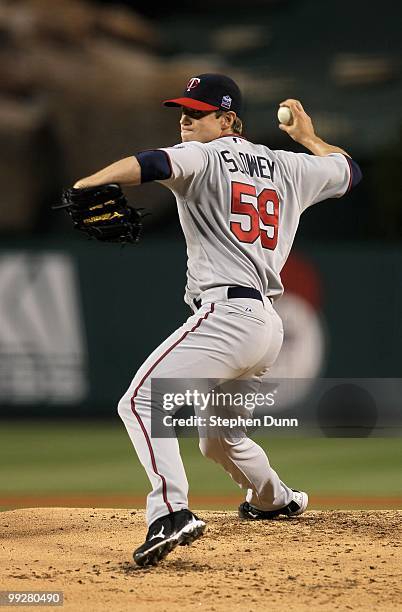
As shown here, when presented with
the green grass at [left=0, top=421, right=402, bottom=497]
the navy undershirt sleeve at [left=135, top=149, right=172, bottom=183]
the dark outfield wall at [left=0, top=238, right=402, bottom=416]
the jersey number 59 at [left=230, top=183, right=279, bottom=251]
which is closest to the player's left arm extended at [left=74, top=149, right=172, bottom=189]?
the navy undershirt sleeve at [left=135, top=149, right=172, bottom=183]

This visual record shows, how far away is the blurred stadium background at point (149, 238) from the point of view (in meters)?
8.12

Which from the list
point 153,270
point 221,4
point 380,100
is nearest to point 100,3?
point 221,4

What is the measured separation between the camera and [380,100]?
1383 centimetres

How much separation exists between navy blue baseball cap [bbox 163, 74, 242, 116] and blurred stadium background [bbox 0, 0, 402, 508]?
259 centimetres

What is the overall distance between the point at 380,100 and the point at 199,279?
1013cm

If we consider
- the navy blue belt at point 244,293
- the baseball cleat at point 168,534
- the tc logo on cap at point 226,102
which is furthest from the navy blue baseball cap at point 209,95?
the baseball cleat at point 168,534

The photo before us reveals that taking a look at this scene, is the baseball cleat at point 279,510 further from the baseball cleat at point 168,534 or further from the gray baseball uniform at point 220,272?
the baseball cleat at point 168,534

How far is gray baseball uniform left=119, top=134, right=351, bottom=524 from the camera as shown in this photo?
4.04 m

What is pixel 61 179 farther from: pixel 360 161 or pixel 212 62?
pixel 360 161

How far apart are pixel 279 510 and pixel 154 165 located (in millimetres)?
1969

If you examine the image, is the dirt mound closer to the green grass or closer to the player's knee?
the player's knee

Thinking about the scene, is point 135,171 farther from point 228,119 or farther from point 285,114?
point 285,114

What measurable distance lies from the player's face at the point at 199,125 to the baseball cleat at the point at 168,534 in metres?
1.47

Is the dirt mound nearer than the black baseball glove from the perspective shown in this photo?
Yes
